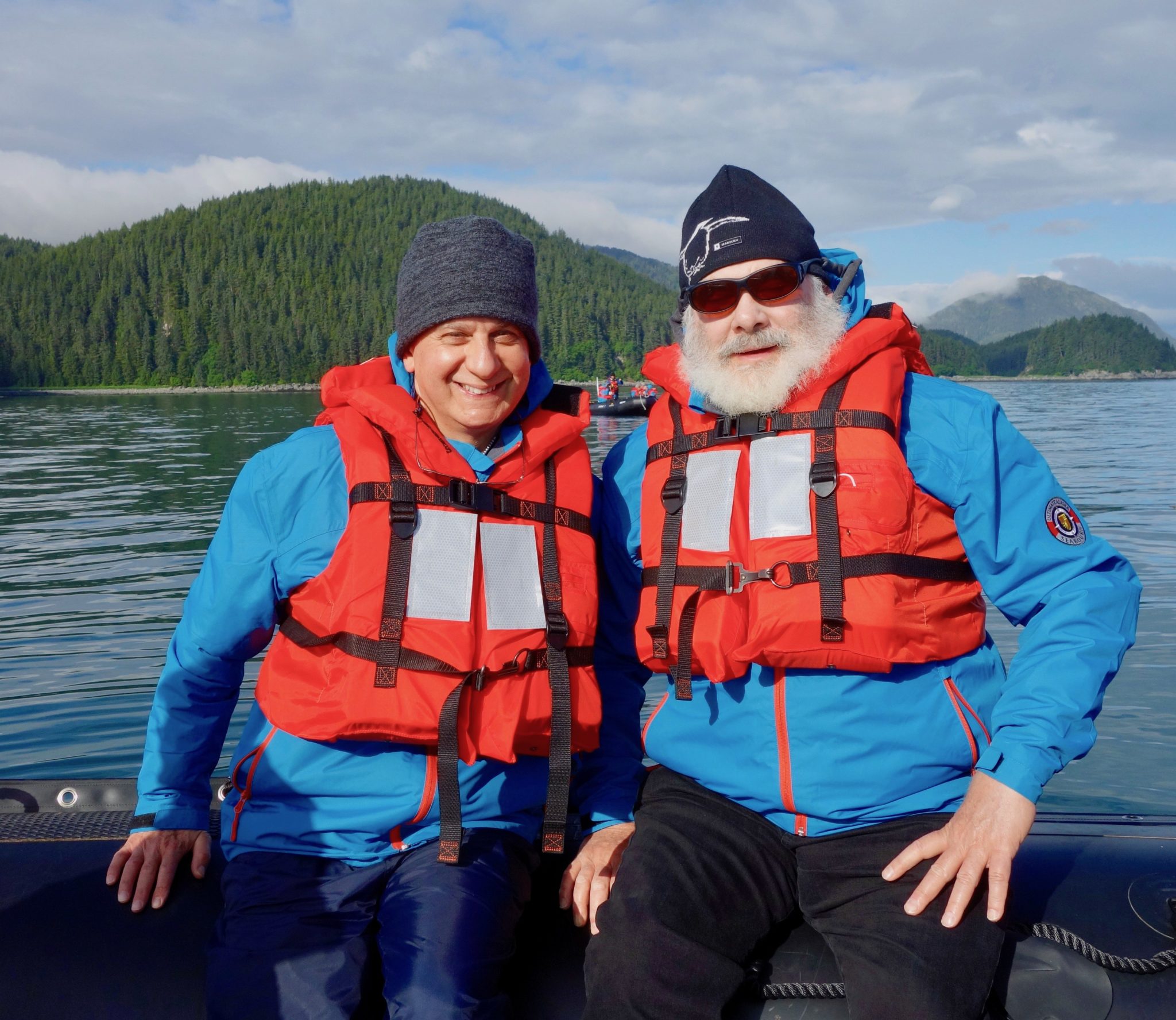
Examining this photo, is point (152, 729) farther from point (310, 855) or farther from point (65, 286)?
point (65, 286)

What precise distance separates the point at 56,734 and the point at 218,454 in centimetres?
2092

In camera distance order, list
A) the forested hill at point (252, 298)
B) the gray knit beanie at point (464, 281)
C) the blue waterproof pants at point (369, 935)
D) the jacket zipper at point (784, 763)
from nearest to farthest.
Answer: the blue waterproof pants at point (369, 935), the jacket zipper at point (784, 763), the gray knit beanie at point (464, 281), the forested hill at point (252, 298)

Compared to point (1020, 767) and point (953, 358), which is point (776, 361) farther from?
point (953, 358)

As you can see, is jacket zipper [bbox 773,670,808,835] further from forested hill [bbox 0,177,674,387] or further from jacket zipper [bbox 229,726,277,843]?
forested hill [bbox 0,177,674,387]

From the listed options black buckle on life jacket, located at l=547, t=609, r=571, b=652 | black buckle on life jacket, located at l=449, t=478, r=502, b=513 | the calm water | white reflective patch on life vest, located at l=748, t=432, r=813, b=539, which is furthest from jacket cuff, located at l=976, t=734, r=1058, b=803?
the calm water

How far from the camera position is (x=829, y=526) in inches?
90.1

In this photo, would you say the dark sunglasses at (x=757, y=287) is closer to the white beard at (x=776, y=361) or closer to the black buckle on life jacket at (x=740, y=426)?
the white beard at (x=776, y=361)

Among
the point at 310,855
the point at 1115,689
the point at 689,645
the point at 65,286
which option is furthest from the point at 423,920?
the point at 65,286

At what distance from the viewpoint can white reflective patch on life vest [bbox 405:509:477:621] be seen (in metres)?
2.29

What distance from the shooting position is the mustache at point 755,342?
102 inches

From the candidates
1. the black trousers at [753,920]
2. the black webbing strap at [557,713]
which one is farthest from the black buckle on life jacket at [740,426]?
the black trousers at [753,920]

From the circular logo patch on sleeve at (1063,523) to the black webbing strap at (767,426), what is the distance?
1.29 ft

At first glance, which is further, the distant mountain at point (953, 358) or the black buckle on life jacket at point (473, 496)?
the distant mountain at point (953, 358)

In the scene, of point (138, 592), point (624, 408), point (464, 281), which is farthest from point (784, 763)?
point (624, 408)
